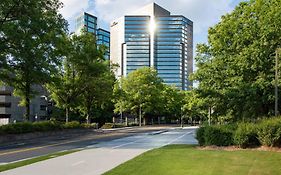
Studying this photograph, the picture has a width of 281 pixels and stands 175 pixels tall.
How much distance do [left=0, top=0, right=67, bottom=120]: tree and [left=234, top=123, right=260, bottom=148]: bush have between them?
18.8 meters

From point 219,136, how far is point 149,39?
12549 centimetres

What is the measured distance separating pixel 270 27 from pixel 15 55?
19092 mm

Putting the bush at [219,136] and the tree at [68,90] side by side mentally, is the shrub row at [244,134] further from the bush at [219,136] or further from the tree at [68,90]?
the tree at [68,90]

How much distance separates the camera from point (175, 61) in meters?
152

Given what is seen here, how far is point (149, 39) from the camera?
473 ft

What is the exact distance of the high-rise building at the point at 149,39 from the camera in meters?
144

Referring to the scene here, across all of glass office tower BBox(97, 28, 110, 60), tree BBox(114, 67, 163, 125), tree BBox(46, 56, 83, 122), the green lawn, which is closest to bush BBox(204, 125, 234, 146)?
the green lawn

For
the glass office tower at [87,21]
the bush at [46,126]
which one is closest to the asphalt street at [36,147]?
the bush at [46,126]

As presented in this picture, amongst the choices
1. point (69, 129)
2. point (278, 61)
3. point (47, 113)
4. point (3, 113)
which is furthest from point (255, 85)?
point (47, 113)

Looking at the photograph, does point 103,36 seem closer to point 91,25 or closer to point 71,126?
point 91,25

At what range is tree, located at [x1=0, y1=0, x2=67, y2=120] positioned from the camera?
106 ft

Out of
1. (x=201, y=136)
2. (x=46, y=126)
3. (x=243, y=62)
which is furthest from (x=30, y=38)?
(x=201, y=136)

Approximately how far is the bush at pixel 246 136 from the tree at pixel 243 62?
10490mm

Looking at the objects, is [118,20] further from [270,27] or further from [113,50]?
[270,27]
